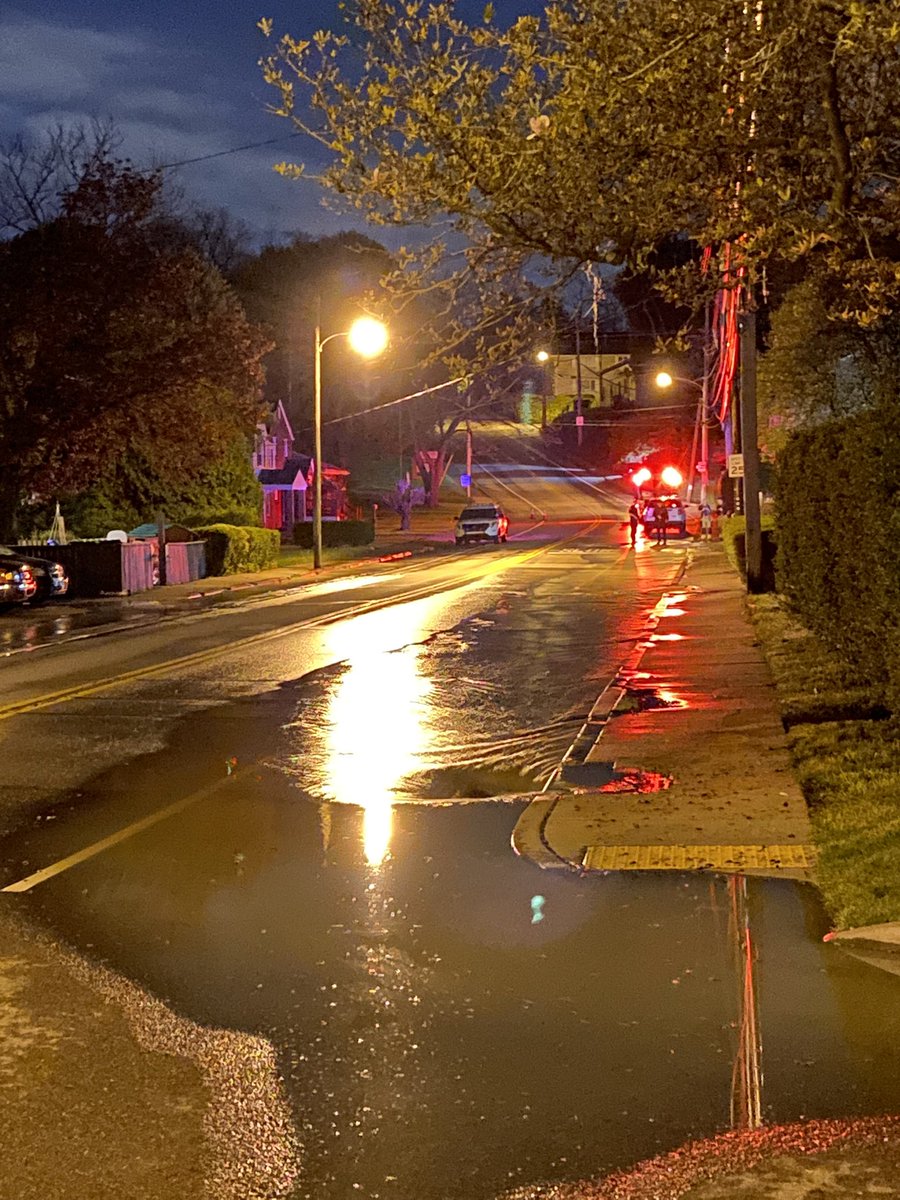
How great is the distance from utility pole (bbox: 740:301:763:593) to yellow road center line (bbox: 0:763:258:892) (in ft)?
47.4

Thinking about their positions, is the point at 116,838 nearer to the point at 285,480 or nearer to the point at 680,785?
the point at 680,785

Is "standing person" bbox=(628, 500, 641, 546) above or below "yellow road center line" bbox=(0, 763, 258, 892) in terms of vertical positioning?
above

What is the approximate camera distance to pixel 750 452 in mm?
23547

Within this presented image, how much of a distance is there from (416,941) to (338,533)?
46.8 metres

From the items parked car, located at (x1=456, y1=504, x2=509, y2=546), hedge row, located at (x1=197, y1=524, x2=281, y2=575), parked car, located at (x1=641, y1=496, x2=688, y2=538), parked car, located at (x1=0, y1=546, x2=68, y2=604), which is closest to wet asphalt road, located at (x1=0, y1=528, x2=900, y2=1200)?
parked car, located at (x1=0, y1=546, x2=68, y2=604)

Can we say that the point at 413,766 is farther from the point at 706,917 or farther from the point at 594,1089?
the point at 594,1089

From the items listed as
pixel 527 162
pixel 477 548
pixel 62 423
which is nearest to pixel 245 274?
pixel 477 548

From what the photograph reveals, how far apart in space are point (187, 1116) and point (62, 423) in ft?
91.5

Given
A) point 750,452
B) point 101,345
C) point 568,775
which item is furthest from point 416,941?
point 101,345

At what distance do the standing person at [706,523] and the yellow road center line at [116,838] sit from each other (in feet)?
137

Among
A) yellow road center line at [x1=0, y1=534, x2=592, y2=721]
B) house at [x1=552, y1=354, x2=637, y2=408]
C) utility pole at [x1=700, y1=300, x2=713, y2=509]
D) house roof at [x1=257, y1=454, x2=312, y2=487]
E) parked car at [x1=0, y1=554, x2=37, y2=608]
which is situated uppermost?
house at [x1=552, y1=354, x2=637, y2=408]

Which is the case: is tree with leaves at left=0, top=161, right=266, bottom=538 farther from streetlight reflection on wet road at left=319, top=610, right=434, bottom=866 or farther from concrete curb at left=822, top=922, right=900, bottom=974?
concrete curb at left=822, top=922, right=900, bottom=974

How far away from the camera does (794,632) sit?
17.3 meters

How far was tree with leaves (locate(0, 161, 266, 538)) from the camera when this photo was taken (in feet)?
98.2
